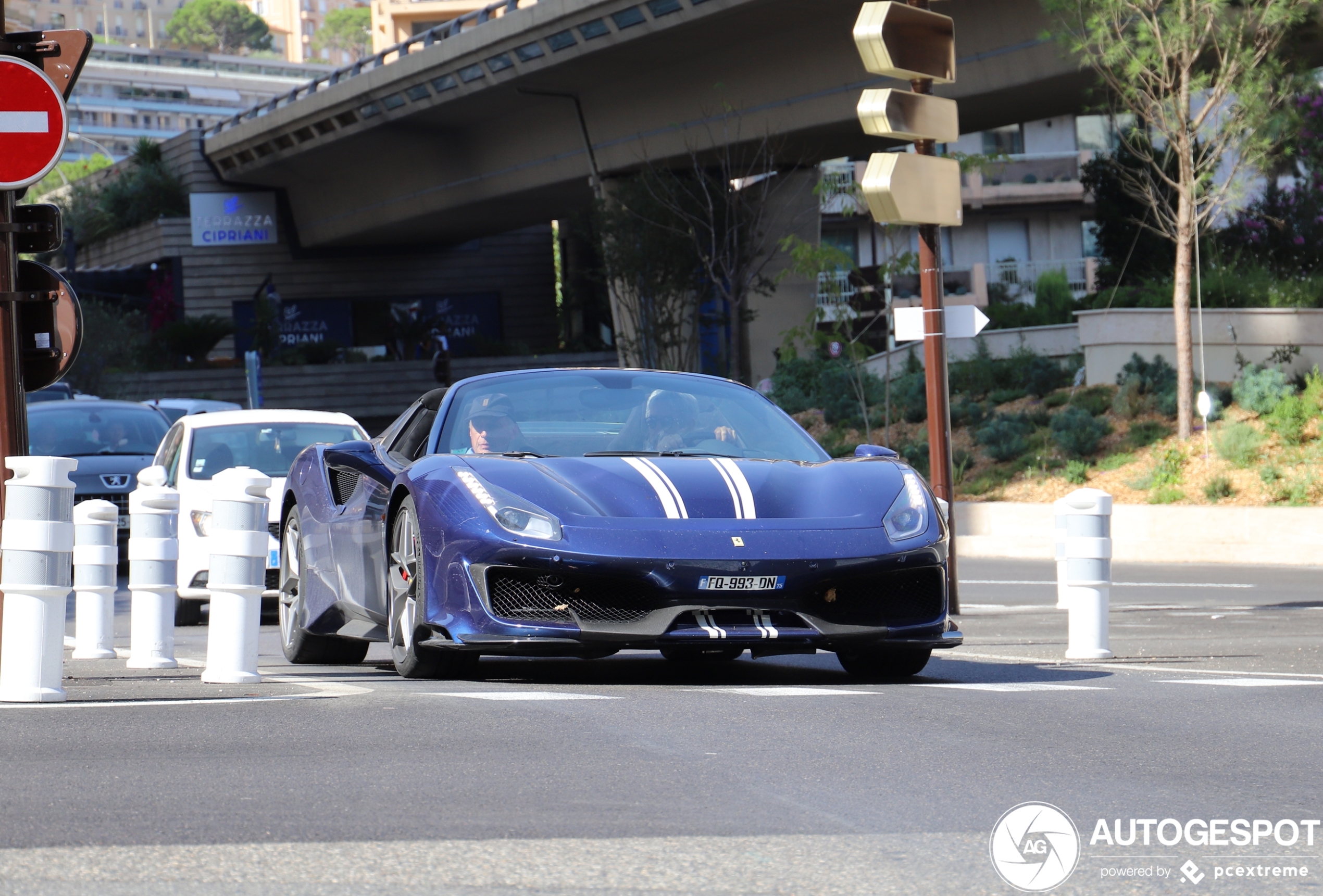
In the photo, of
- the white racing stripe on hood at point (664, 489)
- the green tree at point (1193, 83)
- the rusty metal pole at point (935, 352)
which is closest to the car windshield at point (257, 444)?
the rusty metal pole at point (935, 352)

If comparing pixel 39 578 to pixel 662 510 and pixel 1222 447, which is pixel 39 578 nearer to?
pixel 662 510

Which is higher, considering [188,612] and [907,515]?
[907,515]

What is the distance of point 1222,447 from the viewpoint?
75.8ft

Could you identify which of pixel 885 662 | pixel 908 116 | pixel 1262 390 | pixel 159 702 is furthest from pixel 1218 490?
pixel 159 702

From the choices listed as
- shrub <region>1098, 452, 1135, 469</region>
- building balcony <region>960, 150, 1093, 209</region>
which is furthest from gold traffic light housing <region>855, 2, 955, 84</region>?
building balcony <region>960, 150, 1093, 209</region>

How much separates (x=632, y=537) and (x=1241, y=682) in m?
2.60

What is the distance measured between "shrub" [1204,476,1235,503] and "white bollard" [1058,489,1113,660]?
44.5 ft

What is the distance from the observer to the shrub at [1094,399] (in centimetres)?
2684

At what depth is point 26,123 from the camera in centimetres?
802

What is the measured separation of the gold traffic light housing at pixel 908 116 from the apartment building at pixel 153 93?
15386cm

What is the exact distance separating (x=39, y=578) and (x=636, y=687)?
2.22 metres

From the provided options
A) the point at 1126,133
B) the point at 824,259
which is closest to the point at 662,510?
the point at 824,259

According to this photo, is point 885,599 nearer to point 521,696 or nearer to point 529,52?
point 521,696

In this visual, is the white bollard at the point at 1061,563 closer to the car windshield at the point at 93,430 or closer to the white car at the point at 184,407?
the car windshield at the point at 93,430
